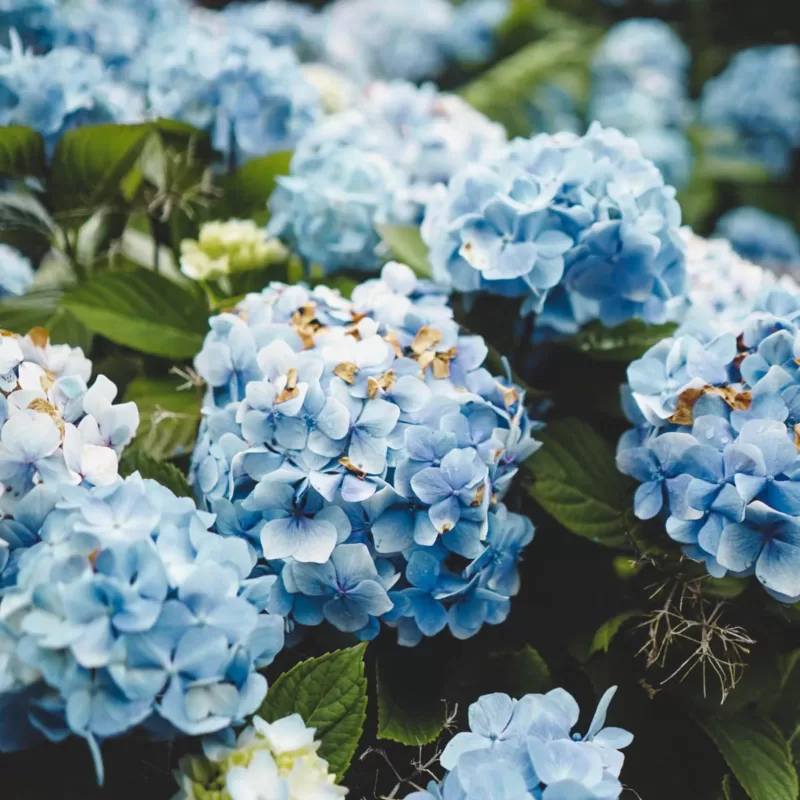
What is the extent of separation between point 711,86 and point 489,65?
0.69 m

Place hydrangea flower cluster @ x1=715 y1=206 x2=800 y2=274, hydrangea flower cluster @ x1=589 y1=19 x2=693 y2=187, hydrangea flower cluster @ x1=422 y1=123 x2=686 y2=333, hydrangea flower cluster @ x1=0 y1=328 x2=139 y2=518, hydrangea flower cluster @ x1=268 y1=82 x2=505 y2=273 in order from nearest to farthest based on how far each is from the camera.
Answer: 1. hydrangea flower cluster @ x1=0 y1=328 x2=139 y2=518
2. hydrangea flower cluster @ x1=422 y1=123 x2=686 y2=333
3. hydrangea flower cluster @ x1=268 y1=82 x2=505 y2=273
4. hydrangea flower cluster @ x1=589 y1=19 x2=693 y2=187
5. hydrangea flower cluster @ x1=715 y1=206 x2=800 y2=274

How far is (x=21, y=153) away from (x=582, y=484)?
707 mm

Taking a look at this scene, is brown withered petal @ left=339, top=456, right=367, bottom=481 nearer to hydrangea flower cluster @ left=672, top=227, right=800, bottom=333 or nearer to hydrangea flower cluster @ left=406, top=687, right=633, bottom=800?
hydrangea flower cluster @ left=406, top=687, right=633, bottom=800

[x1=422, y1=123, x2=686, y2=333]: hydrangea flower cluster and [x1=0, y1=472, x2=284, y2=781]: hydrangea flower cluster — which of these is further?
[x1=422, y1=123, x2=686, y2=333]: hydrangea flower cluster

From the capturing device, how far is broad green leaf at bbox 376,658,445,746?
672 mm

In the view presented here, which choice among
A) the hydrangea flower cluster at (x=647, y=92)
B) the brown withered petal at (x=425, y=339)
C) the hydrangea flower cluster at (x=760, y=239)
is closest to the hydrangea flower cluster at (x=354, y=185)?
the brown withered petal at (x=425, y=339)

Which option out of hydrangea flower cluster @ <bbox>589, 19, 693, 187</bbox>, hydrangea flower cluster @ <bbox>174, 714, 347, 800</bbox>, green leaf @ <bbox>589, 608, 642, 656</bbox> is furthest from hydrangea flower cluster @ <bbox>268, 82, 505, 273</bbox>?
hydrangea flower cluster @ <bbox>589, 19, 693, 187</bbox>

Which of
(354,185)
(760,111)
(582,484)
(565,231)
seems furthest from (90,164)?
(760,111)

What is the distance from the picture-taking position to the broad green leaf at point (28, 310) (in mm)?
991

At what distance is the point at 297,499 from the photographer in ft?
2.16

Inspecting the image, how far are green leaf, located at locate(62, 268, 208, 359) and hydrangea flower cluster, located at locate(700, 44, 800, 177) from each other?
1925 millimetres

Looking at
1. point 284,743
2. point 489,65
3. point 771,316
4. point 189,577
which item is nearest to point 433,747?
point 284,743

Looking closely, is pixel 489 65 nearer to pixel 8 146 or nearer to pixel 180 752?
pixel 8 146

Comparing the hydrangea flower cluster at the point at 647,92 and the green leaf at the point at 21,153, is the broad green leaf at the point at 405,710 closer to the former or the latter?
the green leaf at the point at 21,153
